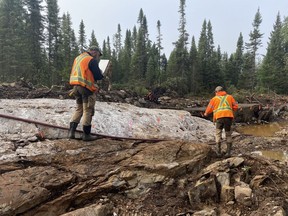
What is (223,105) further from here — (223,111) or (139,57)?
(139,57)

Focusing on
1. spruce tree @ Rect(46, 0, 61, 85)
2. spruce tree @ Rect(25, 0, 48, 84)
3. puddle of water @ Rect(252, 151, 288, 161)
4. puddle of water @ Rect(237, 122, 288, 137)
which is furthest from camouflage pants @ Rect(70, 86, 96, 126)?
spruce tree @ Rect(46, 0, 61, 85)

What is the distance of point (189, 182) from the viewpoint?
5254 millimetres

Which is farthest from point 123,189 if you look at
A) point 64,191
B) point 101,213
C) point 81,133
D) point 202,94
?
point 202,94

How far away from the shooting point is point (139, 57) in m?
60.7

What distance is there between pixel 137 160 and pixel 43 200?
2.01 meters

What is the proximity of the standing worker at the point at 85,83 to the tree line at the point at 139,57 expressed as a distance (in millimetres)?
17006

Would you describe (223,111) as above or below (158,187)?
above

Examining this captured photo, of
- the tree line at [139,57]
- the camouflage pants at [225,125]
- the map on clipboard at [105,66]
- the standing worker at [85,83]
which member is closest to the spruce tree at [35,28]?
the tree line at [139,57]

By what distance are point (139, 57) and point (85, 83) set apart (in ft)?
183

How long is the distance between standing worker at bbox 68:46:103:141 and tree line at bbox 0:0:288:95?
17.0m

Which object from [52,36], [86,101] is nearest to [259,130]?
[86,101]

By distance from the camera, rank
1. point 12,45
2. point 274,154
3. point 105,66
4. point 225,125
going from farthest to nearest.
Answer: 1. point 12,45
2. point 274,154
3. point 105,66
4. point 225,125

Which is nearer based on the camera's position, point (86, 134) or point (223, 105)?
point (86, 134)

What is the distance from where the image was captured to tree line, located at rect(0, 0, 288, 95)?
35.0 meters
